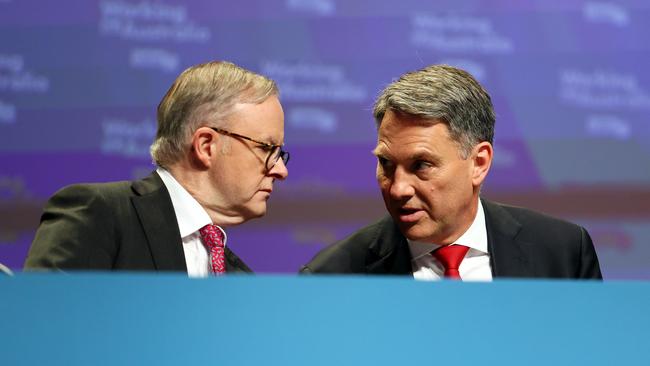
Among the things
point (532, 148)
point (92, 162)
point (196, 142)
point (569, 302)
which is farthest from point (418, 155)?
point (92, 162)

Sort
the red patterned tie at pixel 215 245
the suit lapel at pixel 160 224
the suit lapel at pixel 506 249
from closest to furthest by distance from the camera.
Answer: the suit lapel at pixel 160 224 → the red patterned tie at pixel 215 245 → the suit lapel at pixel 506 249

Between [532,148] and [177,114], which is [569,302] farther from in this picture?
[532,148]

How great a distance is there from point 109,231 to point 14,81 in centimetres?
242

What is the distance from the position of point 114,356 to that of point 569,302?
0.59 m

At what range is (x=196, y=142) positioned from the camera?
266 centimetres

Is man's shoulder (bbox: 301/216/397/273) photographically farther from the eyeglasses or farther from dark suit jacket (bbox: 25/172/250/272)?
dark suit jacket (bbox: 25/172/250/272)

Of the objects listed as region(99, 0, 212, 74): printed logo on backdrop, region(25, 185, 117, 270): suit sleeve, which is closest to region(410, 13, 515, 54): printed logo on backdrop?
region(99, 0, 212, 74): printed logo on backdrop

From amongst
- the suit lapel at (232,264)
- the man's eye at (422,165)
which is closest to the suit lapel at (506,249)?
the man's eye at (422,165)

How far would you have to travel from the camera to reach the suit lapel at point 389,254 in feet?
8.65

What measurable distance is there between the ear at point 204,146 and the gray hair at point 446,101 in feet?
1.42

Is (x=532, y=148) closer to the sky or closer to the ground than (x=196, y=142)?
closer to the ground

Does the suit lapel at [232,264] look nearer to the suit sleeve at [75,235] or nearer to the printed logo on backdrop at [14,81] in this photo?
the suit sleeve at [75,235]

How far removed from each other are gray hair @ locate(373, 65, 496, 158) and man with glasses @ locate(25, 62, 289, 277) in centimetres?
34

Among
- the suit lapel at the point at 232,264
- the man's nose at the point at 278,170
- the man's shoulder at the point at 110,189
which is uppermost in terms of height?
the man's nose at the point at 278,170
